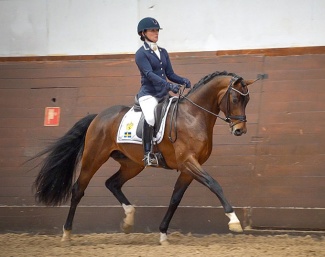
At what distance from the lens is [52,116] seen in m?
8.94

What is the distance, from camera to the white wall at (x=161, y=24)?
848 centimetres

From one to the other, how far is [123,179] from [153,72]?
1.30 meters

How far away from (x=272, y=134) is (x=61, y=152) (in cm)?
234

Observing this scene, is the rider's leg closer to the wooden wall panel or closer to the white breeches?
the white breeches

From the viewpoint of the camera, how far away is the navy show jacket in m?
7.24

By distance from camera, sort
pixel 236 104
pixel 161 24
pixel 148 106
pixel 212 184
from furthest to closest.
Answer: pixel 161 24 < pixel 148 106 < pixel 236 104 < pixel 212 184

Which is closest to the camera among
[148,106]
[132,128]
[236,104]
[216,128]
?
[236,104]

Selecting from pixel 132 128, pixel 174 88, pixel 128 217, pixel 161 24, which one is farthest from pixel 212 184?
pixel 161 24

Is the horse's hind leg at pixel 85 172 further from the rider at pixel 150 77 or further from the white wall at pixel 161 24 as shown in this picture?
the white wall at pixel 161 24

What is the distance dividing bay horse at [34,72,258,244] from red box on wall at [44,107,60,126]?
822mm

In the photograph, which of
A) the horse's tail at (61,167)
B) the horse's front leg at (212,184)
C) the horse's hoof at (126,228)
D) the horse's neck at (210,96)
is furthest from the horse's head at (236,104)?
the horse's tail at (61,167)

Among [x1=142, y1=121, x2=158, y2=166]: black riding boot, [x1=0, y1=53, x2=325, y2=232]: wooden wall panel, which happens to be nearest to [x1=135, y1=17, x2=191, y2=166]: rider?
[x1=142, y1=121, x2=158, y2=166]: black riding boot

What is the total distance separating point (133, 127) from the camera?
7496mm

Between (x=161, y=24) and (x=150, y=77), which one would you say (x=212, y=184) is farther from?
(x=161, y=24)
